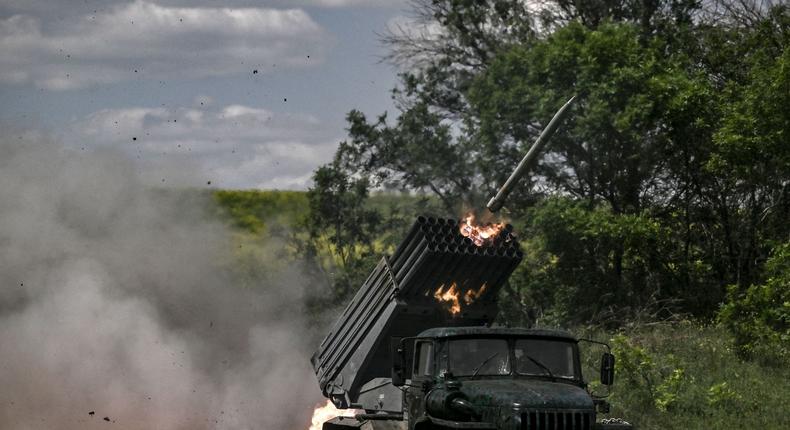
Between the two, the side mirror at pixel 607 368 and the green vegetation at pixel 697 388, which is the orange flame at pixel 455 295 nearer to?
the side mirror at pixel 607 368

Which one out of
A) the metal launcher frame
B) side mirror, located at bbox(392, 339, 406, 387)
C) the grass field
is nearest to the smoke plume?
the grass field

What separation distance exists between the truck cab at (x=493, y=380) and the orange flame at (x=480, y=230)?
3.47 m

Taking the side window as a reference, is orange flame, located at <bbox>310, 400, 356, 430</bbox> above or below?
below

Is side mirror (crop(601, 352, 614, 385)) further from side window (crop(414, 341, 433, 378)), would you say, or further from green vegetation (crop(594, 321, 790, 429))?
green vegetation (crop(594, 321, 790, 429))

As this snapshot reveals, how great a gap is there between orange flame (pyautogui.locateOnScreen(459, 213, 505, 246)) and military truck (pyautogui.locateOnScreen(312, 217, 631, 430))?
0.06 metres

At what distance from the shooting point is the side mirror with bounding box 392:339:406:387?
13312mm

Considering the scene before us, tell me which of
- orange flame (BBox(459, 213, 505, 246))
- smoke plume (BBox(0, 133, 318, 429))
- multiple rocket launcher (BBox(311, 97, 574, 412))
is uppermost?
orange flame (BBox(459, 213, 505, 246))

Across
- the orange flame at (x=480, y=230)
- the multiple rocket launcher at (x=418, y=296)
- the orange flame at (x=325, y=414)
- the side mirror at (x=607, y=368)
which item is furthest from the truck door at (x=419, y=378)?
the orange flame at (x=325, y=414)

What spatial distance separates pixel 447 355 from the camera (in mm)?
12773

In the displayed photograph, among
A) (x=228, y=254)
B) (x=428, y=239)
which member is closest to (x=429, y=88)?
(x=228, y=254)

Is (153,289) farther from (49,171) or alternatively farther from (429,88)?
(429,88)

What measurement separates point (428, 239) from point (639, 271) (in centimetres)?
1704

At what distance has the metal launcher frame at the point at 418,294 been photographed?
16156 mm

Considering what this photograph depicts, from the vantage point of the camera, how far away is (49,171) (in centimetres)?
2284
